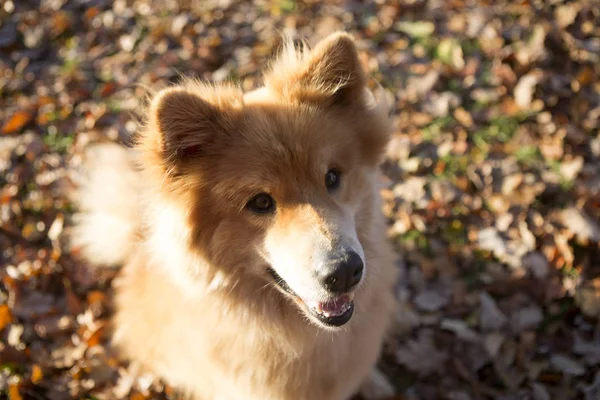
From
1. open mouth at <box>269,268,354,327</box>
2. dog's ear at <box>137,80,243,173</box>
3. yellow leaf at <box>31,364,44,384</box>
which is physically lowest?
yellow leaf at <box>31,364,44,384</box>

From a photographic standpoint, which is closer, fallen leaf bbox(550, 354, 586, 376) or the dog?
the dog

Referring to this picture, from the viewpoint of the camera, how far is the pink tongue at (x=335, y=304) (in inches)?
77.8

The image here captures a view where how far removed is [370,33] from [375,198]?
2645mm

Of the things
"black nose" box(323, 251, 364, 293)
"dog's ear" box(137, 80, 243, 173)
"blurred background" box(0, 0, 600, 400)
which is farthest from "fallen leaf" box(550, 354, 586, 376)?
"dog's ear" box(137, 80, 243, 173)

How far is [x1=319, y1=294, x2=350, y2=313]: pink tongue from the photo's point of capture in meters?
1.98

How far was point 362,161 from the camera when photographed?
2.27 m

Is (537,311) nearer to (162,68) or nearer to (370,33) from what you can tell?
(370,33)

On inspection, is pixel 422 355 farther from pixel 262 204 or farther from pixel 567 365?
pixel 262 204

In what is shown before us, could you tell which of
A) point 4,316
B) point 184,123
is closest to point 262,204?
point 184,123

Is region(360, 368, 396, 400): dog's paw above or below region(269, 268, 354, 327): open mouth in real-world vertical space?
below

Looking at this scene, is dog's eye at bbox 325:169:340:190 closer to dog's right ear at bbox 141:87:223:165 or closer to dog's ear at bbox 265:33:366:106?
dog's ear at bbox 265:33:366:106

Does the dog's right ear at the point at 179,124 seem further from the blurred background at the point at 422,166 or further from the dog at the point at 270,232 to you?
the blurred background at the point at 422,166

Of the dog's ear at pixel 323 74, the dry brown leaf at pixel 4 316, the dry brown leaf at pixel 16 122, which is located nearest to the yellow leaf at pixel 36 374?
the dry brown leaf at pixel 4 316

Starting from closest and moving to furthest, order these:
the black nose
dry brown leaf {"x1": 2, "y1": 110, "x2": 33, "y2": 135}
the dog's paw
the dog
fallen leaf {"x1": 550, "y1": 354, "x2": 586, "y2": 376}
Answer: the black nose
the dog
fallen leaf {"x1": 550, "y1": 354, "x2": 586, "y2": 376}
the dog's paw
dry brown leaf {"x1": 2, "y1": 110, "x2": 33, "y2": 135}
